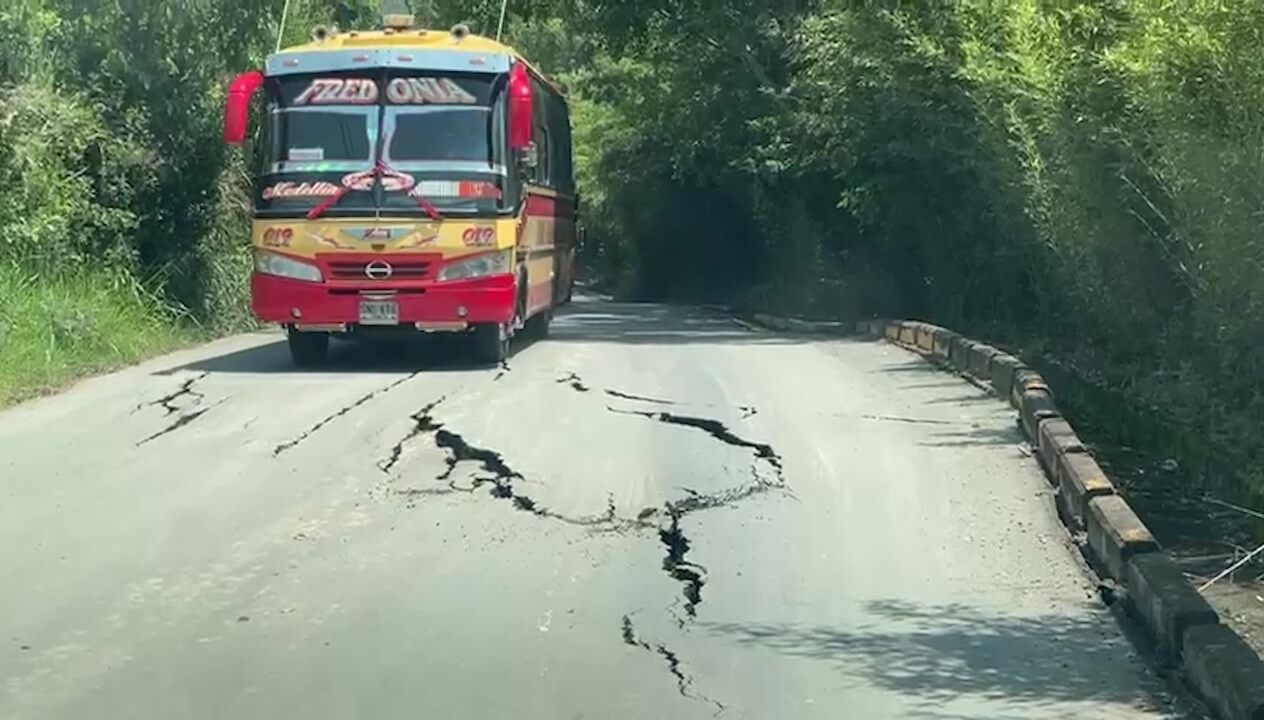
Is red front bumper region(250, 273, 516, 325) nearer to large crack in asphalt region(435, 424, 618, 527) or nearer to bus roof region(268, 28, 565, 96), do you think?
bus roof region(268, 28, 565, 96)

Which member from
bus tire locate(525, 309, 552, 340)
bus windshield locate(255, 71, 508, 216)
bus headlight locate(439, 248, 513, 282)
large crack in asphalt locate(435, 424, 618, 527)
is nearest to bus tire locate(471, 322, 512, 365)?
bus headlight locate(439, 248, 513, 282)

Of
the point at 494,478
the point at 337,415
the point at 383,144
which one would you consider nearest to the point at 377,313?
the point at 383,144

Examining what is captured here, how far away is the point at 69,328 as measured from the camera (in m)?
17.7

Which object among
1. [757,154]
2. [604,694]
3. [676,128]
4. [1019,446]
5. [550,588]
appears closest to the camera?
[604,694]

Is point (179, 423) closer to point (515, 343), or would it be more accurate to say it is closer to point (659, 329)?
point (515, 343)

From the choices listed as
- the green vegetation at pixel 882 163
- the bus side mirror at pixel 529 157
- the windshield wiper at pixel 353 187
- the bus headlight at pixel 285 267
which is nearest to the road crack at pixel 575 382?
the windshield wiper at pixel 353 187

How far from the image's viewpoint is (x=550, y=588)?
8.47m

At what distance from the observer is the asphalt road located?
270 inches

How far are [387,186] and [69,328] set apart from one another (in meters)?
3.57

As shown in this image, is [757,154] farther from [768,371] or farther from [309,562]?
[309,562]

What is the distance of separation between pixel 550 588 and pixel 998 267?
1522cm

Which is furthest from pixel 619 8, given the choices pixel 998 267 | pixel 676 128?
pixel 998 267

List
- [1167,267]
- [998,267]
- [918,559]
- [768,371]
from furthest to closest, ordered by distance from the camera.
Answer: [998,267] < [768,371] < [1167,267] < [918,559]

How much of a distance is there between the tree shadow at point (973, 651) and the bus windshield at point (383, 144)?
384 inches
